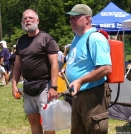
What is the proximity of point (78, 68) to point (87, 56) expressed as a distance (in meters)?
0.14

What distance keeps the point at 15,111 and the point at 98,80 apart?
4.43 metres

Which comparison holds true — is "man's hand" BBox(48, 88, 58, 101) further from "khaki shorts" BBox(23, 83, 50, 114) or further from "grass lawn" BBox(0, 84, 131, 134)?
"grass lawn" BBox(0, 84, 131, 134)

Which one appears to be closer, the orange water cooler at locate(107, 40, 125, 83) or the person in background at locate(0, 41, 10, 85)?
the orange water cooler at locate(107, 40, 125, 83)

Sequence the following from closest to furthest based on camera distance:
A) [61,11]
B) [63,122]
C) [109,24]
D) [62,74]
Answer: [62,74] < [63,122] < [109,24] < [61,11]

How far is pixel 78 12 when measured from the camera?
3.23 metres

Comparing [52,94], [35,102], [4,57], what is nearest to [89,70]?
[52,94]

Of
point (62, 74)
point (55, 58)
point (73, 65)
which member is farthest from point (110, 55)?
point (55, 58)

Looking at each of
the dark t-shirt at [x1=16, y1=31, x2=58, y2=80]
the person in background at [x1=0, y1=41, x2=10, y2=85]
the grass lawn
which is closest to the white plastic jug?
the dark t-shirt at [x1=16, y1=31, x2=58, y2=80]

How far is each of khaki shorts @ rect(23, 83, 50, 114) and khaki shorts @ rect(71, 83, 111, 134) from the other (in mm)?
781

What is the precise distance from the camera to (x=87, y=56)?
10.5ft

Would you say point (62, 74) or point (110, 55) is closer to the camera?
point (110, 55)

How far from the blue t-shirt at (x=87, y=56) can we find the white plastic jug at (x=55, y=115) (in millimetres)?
631

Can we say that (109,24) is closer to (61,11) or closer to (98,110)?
(98,110)

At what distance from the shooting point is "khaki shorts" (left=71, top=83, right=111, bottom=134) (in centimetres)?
326
